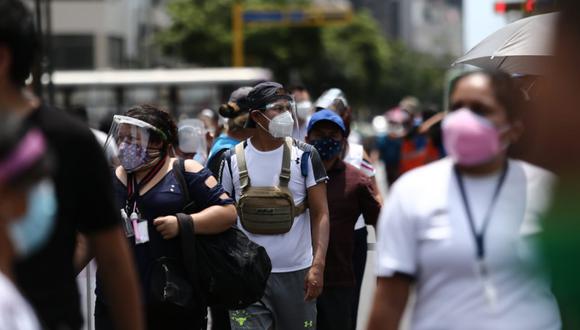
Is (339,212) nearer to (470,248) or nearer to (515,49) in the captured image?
(515,49)

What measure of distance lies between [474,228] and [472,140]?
0.87ft

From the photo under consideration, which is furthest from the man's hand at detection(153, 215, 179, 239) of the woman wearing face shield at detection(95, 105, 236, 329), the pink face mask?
the pink face mask

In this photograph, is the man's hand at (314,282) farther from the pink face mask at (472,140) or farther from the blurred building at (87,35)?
the blurred building at (87,35)

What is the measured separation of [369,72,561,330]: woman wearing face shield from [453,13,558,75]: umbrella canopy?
3.02 m

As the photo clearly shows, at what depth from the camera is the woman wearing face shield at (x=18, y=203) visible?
2.84 meters

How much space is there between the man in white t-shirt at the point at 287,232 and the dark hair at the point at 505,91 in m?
2.60

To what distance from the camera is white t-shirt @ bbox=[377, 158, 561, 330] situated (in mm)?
3697

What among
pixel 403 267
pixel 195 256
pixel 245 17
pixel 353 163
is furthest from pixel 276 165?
pixel 245 17

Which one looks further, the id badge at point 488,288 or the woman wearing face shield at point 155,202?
the woman wearing face shield at point 155,202

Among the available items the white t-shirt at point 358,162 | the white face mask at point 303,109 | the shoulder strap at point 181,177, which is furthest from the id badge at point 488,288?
the white face mask at point 303,109

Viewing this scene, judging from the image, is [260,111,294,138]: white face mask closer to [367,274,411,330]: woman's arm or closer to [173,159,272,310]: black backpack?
[173,159,272,310]: black backpack

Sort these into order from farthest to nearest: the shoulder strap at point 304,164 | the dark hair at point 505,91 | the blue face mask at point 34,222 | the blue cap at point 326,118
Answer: the blue cap at point 326,118 → the shoulder strap at point 304,164 → the dark hair at point 505,91 → the blue face mask at point 34,222

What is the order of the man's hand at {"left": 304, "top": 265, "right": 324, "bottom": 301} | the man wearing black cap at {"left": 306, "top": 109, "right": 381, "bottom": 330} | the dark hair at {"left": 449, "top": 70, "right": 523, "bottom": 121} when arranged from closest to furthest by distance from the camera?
Result: the dark hair at {"left": 449, "top": 70, "right": 523, "bottom": 121}
the man's hand at {"left": 304, "top": 265, "right": 324, "bottom": 301}
the man wearing black cap at {"left": 306, "top": 109, "right": 381, "bottom": 330}

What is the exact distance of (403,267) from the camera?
151 inches
